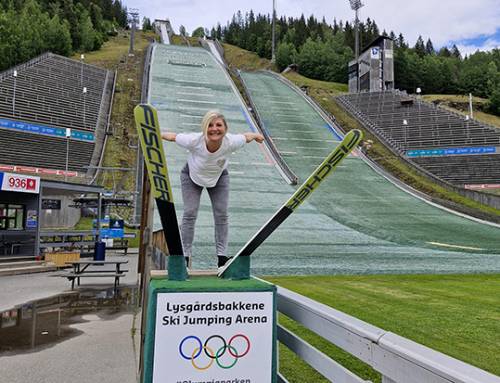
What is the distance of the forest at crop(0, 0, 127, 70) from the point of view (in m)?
63.6

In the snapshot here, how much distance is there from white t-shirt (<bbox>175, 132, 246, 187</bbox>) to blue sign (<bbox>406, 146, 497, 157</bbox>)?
3135 cm

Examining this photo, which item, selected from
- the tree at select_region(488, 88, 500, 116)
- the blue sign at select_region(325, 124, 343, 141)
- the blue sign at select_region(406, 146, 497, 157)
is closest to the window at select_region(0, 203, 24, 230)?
the blue sign at select_region(325, 124, 343, 141)

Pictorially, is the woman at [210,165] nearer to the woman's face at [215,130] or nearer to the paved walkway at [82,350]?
the woman's face at [215,130]

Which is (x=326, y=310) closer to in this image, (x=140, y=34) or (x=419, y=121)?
(x=419, y=121)

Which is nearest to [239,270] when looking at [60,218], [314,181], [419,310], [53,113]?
[314,181]

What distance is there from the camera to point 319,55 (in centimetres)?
8919

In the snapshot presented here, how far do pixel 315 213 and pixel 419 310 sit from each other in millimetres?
13106

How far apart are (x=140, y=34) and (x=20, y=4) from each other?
2451cm

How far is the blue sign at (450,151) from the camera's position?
107 ft

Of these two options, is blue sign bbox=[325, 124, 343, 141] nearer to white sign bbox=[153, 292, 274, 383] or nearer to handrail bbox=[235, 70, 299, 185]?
handrail bbox=[235, 70, 299, 185]

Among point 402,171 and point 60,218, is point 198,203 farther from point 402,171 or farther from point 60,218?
point 402,171

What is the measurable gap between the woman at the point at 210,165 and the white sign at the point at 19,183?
1230 cm

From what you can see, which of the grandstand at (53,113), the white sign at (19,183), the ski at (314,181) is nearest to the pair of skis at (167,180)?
the ski at (314,181)

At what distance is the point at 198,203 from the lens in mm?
4023
